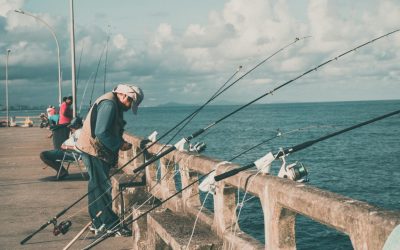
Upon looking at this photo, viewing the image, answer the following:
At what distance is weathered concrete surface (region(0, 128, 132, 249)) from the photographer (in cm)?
584

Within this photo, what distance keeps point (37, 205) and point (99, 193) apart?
7.56 ft

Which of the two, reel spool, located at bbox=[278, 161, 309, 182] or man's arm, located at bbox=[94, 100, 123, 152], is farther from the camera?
man's arm, located at bbox=[94, 100, 123, 152]

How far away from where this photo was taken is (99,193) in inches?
238

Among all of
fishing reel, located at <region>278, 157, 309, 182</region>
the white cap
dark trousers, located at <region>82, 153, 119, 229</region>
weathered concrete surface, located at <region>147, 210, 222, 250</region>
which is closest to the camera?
fishing reel, located at <region>278, 157, 309, 182</region>

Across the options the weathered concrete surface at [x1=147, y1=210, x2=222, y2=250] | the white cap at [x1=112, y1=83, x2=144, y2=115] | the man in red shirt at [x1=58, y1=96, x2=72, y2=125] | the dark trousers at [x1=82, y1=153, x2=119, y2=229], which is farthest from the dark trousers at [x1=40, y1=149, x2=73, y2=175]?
the weathered concrete surface at [x1=147, y1=210, x2=222, y2=250]

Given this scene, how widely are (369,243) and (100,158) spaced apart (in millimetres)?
4233

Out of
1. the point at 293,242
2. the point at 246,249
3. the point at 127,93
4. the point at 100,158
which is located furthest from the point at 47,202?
the point at 293,242

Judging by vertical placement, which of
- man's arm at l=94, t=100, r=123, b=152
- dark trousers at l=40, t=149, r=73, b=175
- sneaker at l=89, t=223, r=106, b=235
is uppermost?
man's arm at l=94, t=100, r=123, b=152

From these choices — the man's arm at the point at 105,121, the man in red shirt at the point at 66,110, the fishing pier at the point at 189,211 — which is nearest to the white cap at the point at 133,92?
the man's arm at the point at 105,121

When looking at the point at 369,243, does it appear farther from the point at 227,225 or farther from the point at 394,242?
the point at 227,225

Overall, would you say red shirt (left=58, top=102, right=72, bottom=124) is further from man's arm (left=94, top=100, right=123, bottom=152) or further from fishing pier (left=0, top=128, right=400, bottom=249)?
man's arm (left=94, top=100, right=123, bottom=152)

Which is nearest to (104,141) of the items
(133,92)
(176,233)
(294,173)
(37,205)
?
(133,92)

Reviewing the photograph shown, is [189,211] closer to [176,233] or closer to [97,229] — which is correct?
[176,233]

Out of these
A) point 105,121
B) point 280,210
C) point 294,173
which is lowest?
point 280,210
